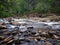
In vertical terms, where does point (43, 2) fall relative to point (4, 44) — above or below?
above

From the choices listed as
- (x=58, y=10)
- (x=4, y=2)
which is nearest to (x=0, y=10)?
(x=4, y=2)

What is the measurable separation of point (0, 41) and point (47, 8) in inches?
824

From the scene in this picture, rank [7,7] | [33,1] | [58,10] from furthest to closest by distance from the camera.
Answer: [33,1]
[7,7]
[58,10]

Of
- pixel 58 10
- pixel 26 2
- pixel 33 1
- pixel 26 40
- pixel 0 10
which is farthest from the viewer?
pixel 26 2

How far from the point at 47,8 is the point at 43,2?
8.99 ft

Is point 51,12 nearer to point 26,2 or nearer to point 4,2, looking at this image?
point 4,2

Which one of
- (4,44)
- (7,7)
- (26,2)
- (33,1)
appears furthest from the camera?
(26,2)

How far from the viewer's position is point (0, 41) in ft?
22.6

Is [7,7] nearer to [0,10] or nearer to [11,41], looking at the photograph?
[0,10]

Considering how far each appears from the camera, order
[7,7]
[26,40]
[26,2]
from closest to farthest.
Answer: [26,40] < [7,7] < [26,2]

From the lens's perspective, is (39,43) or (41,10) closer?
(39,43)

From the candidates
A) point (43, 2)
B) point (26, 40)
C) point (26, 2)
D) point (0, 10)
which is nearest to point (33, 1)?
point (26, 2)

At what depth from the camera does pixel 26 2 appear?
48094 millimetres

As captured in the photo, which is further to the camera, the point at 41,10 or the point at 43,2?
the point at 43,2
